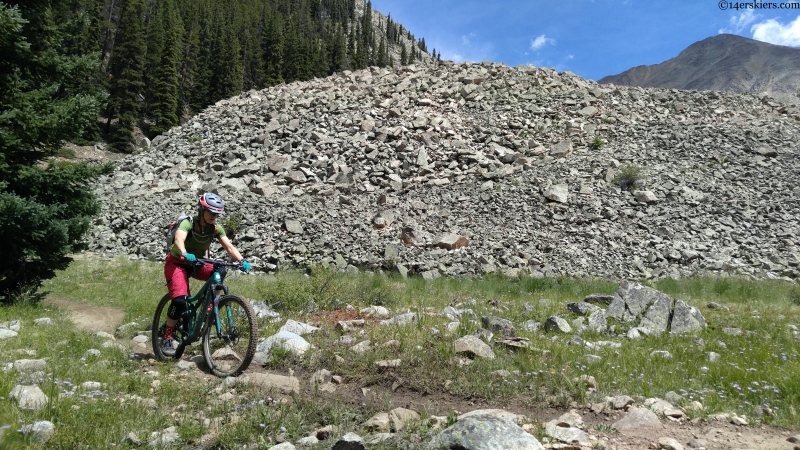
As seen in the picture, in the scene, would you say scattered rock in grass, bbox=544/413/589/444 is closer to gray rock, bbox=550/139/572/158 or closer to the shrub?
the shrub

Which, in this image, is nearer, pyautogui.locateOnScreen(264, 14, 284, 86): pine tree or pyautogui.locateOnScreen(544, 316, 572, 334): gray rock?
pyautogui.locateOnScreen(544, 316, 572, 334): gray rock

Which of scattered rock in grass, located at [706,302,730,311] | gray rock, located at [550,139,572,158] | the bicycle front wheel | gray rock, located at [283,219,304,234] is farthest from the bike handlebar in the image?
gray rock, located at [550,139,572,158]

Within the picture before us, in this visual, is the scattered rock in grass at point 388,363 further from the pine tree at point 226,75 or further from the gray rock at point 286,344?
the pine tree at point 226,75

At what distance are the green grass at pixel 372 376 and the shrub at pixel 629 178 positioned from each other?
1233cm

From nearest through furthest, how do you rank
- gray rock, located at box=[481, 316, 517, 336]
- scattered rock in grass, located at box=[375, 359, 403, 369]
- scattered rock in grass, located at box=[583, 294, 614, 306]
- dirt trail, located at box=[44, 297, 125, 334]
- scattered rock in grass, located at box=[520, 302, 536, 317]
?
scattered rock in grass, located at box=[375, 359, 403, 369], gray rock, located at box=[481, 316, 517, 336], dirt trail, located at box=[44, 297, 125, 334], scattered rock in grass, located at box=[520, 302, 536, 317], scattered rock in grass, located at box=[583, 294, 614, 306]

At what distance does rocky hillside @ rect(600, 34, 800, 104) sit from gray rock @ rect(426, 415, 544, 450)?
279 feet

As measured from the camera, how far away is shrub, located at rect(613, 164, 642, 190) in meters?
20.9

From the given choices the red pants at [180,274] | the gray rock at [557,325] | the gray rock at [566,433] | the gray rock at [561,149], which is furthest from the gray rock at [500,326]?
the gray rock at [561,149]

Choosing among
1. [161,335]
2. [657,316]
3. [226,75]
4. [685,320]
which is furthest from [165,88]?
[685,320]

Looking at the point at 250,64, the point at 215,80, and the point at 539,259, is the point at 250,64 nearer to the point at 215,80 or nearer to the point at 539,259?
the point at 215,80

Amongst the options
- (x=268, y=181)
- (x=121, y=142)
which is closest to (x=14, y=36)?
(x=268, y=181)

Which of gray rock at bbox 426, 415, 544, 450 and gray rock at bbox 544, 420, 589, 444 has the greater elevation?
gray rock at bbox 426, 415, 544, 450

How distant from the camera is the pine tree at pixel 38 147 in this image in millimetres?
7883

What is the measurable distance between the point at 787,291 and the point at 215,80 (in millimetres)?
67276
